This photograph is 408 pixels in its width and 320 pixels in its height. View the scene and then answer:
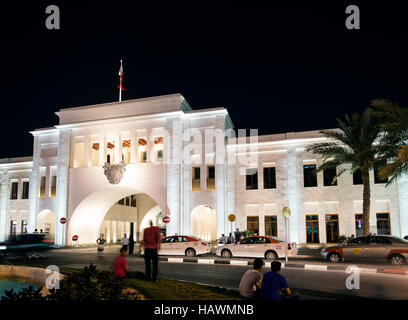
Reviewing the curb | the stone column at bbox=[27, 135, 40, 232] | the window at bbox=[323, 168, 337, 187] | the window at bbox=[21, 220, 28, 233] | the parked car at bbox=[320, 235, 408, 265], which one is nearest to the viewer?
the curb

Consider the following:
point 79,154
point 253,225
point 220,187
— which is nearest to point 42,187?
point 79,154

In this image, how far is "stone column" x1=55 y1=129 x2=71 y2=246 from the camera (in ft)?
110

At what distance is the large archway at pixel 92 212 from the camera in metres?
33.8

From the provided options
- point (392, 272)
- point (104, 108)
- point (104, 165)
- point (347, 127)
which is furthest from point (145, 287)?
point (104, 108)

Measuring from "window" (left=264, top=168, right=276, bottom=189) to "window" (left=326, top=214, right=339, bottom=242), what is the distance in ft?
16.1

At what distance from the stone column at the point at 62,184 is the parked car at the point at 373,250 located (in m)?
23.7

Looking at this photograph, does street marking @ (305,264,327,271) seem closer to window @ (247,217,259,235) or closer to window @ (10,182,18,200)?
window @ (247,217,259,235)

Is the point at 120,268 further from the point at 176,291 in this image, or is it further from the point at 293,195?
the point at 293,195

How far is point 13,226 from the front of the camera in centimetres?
3947

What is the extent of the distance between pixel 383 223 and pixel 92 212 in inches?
1003

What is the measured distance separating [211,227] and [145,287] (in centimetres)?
3059

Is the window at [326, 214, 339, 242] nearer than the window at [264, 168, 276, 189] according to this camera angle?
Yes

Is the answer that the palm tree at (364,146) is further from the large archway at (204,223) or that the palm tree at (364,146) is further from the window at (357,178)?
the large archway at (204,223)

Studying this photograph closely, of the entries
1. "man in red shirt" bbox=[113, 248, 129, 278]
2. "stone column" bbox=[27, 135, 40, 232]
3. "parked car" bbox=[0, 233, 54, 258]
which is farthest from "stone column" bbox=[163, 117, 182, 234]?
"man in red shirt" bbox=[113, 248, 129, 278]
